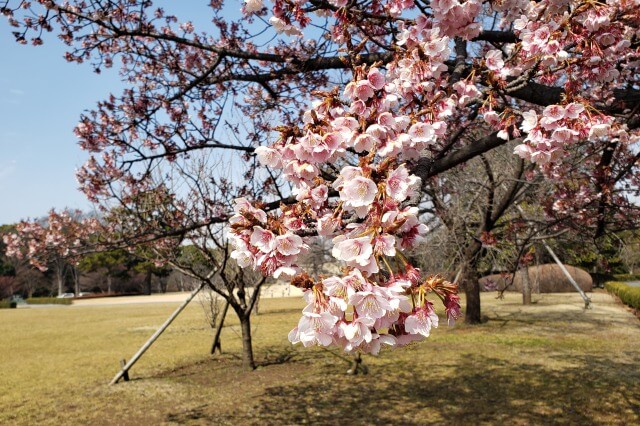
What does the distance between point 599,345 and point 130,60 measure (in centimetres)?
1172

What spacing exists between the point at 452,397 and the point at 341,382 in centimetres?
190

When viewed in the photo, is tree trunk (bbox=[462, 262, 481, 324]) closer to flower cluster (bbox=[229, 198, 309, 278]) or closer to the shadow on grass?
the shadow on grass

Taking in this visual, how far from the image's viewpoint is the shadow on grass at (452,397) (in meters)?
5.97

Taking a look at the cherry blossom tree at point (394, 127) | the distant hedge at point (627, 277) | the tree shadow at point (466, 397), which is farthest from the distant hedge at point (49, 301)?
the distant hedge at point (627, 277)

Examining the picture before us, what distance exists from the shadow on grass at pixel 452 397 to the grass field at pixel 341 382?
17 mm

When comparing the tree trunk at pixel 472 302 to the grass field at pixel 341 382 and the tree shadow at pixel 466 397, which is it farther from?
the tree shadow at pixel 466 397

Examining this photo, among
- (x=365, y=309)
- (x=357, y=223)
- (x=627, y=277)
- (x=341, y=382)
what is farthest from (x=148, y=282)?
(x=365, y=309)

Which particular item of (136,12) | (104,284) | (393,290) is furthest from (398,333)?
(104,284)

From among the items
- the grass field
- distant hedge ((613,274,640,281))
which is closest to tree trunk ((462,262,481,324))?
the grass field

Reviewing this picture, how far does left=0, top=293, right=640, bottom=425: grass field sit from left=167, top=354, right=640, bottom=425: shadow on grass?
17 mm

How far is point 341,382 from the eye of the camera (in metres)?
7.86

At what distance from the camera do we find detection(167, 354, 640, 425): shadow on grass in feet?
19.6

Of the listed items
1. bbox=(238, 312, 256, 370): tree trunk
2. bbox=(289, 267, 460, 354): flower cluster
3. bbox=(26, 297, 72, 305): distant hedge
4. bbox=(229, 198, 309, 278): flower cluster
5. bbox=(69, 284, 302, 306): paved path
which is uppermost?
bbox=(229, 198, 309, 278): flower cluster

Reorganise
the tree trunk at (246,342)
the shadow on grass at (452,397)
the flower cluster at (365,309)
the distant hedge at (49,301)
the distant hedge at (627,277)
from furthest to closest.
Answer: the distant hedge at (49,301) < the distant hedge at (627,277) < the tree trunk at (246,342) < the shadow on grass at (452,397) < the flower cluster at (365,309)
